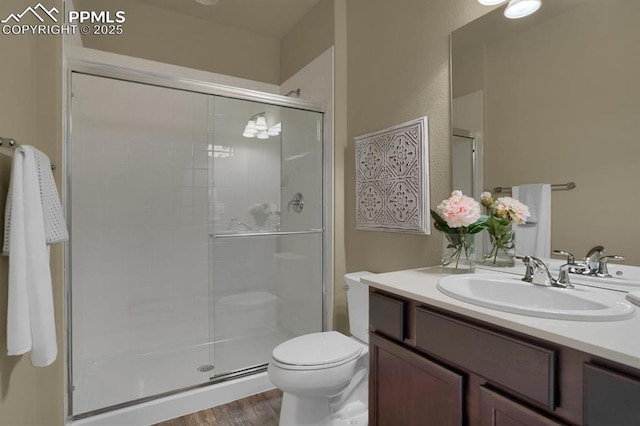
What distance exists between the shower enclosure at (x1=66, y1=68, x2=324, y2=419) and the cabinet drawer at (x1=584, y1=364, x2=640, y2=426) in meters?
1.83

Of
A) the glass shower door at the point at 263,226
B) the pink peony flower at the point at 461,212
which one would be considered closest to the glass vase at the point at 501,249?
the pink peony flower at the point at 461,212

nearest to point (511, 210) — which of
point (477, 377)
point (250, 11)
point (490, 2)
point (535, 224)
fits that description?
point (535, 224)

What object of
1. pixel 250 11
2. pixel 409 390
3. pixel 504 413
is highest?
pixel 250 11

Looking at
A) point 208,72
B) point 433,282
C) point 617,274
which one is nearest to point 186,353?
point 433,282

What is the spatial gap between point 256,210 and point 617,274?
2.06 meters

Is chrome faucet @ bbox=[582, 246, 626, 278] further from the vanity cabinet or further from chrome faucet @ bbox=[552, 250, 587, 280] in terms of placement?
the vanity cabinet

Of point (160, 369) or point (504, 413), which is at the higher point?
point (504, 413)

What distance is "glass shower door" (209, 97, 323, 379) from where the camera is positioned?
237 cm

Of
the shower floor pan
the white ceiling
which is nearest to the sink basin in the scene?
the shower floor pan

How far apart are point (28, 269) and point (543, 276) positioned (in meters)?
1.78

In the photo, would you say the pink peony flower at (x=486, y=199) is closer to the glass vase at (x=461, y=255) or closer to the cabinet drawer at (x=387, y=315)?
the glass vase at (x=461, y=255)

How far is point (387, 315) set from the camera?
119cm

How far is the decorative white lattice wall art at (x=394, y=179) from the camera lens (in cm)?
166

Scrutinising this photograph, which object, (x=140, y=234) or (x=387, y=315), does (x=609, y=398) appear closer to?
(x=387, y=315)
